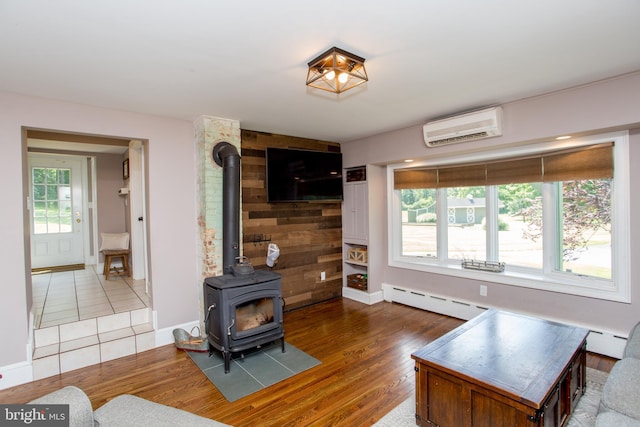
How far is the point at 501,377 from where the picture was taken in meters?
1.73

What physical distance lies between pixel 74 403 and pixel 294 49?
2.06 metres

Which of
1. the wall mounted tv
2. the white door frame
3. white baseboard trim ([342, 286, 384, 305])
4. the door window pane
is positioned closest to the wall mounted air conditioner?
the wall mounted tv

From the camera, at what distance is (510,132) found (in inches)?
120

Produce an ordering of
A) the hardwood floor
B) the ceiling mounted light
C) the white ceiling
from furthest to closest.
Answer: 1. the hardwood floor
2. the ceiling mounted light
3. the white ceiling

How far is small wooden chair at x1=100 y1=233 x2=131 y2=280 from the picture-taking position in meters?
4.89

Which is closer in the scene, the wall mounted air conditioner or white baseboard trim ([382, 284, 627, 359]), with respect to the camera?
white baseboard trim ([382, 284, 627, 359])

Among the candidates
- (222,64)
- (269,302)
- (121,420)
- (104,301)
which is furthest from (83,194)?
(121,420)

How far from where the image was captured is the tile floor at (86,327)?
2775mm

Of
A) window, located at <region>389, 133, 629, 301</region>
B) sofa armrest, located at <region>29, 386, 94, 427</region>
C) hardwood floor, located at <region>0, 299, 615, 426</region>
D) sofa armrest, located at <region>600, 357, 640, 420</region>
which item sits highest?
window, located at <region>389, 133, 629, 301</region>

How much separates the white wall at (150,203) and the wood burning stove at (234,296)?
1.63 feet

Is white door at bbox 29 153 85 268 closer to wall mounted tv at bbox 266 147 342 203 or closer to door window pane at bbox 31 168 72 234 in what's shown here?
door window pane at bbox 31 168 72 234

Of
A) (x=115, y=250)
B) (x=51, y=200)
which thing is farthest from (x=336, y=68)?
(x=51, y=200)

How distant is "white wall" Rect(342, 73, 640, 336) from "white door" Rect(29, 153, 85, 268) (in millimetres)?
5827

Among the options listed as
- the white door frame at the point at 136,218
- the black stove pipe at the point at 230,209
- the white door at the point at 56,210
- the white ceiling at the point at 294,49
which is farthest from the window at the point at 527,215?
the white door at the point at 56,210
